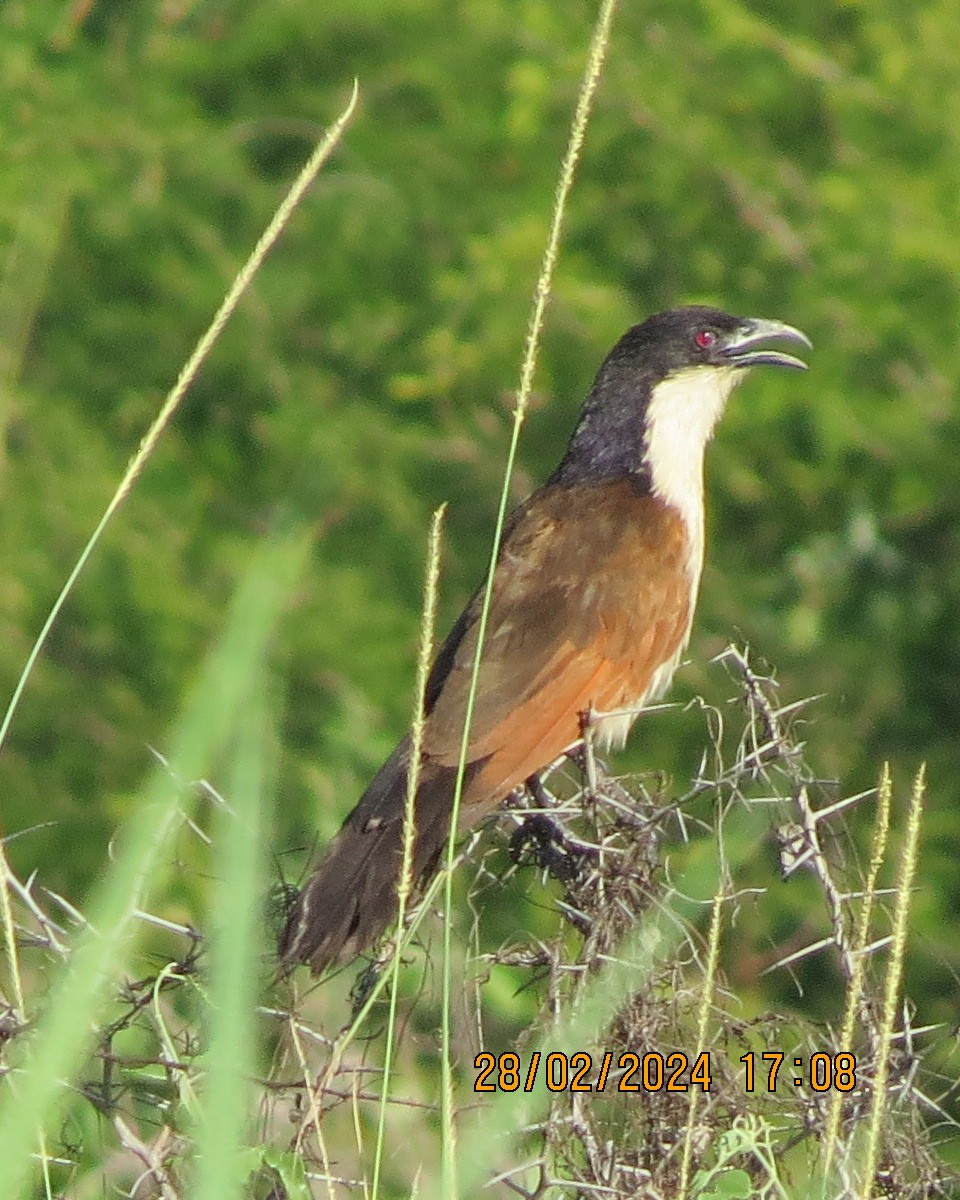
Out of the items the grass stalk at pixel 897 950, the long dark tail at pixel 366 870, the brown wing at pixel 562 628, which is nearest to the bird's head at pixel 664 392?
the brown wing at pixel 562 628

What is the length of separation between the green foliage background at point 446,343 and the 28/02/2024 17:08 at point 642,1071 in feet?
9.17

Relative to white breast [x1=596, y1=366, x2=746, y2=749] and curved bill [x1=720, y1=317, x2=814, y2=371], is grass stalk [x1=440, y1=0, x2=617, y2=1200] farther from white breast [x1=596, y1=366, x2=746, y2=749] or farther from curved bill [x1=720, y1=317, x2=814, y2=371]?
curved bill [x1=720, y1=317, x2=814, y2=371]

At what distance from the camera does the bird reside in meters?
2.37

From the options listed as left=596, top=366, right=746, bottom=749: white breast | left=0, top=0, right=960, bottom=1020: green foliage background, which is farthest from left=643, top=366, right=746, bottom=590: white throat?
left=0, top=0, right=960, bottom=1020: green foliage background

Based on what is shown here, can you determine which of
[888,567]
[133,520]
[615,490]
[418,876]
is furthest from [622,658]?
[133,520]

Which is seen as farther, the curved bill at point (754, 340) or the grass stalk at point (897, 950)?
the curved bill at point (754, 340)

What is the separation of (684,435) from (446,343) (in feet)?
4.76

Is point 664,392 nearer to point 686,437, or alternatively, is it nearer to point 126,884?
point 686,437

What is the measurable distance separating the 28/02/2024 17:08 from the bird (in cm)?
28

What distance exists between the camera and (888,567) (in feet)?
17.4

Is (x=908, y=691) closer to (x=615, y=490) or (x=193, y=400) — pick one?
(x=615, y=490)

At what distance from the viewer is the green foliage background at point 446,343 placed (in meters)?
5.10

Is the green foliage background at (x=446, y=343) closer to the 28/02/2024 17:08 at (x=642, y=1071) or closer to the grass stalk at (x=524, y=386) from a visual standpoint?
the 28/02/2024 17:08 at (x=642, y=1071)
